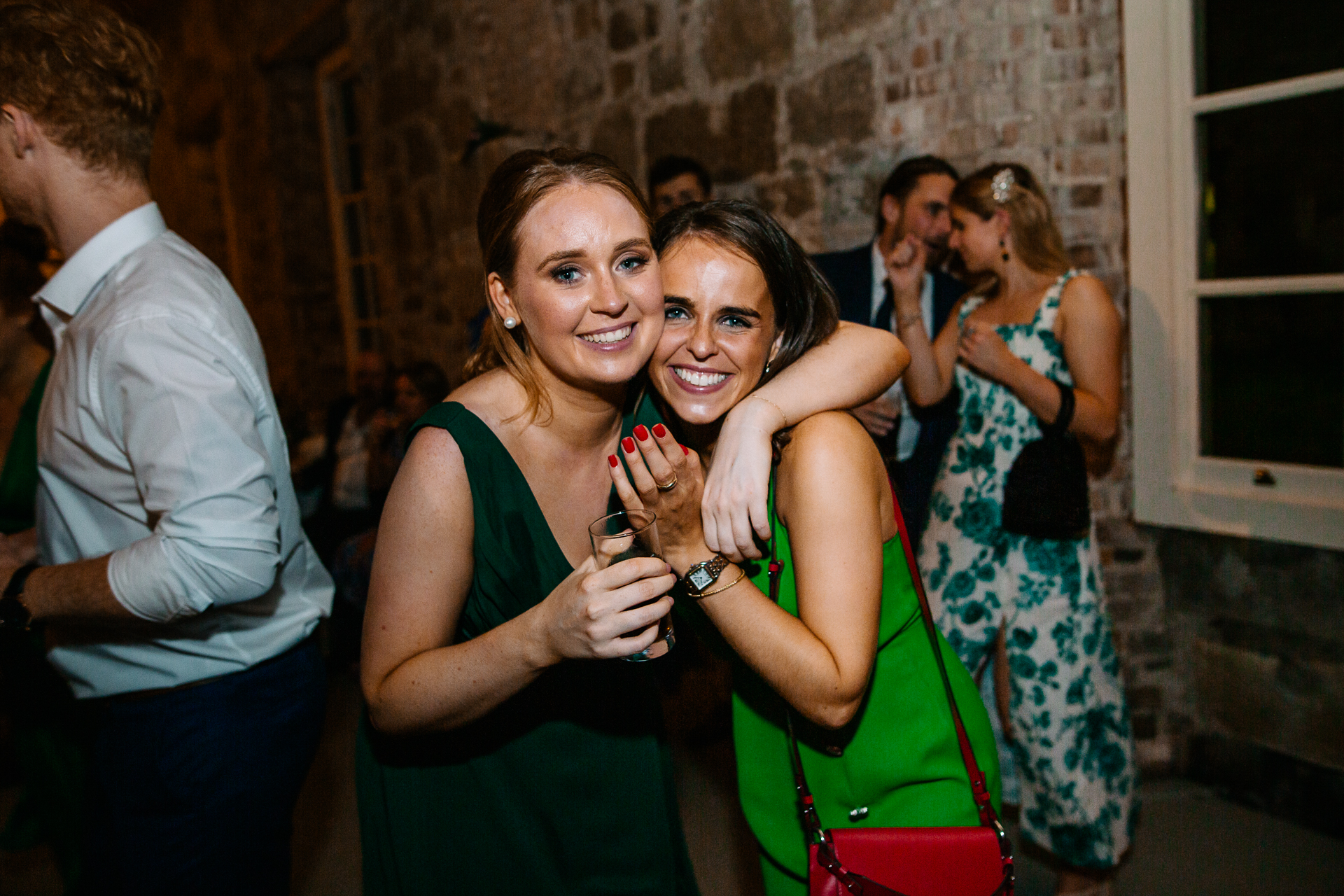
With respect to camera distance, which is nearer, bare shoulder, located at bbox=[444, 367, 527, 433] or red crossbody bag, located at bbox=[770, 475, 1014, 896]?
red crossbody bag, located at bbox=[770, 475, 1014, 896]

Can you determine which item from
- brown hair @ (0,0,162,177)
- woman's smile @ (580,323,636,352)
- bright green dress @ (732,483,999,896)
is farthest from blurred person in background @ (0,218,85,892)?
bright green dress @ (732,483,999,896)

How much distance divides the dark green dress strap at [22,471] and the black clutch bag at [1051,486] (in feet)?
A: 7.64

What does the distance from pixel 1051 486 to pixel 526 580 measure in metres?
1.63

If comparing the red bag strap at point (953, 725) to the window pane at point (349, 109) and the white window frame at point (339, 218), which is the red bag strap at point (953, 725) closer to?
the white window frame at point (339, 218)

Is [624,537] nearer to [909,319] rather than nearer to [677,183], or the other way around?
[909,319]

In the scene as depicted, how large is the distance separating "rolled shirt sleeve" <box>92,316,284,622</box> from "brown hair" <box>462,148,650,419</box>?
0.38m

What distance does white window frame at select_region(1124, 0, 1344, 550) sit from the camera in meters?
2.62

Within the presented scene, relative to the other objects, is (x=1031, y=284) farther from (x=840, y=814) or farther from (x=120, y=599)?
(x=120, y=599)

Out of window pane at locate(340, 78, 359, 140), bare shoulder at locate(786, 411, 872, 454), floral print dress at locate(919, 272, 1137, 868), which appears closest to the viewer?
bare shoulder at locate(786, 411, 872, 454)

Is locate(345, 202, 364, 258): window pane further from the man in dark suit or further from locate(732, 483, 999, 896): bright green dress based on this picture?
locate(732, 483, 999, 896): bright green dress

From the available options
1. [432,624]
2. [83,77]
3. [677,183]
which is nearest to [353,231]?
[677,183]

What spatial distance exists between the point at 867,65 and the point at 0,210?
2744mm

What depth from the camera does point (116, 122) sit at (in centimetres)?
149

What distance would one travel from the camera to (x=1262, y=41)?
2.60 meters
